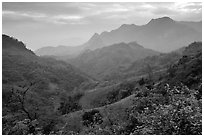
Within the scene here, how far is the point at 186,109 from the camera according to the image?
1056 centimetres

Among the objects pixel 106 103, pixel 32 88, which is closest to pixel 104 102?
pixel 106 103

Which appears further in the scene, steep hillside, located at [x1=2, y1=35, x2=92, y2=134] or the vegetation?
steep hillside, located at [x1=2, y1=35, x2=92, y2=134]

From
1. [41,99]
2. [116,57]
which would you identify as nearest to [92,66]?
[116,57]

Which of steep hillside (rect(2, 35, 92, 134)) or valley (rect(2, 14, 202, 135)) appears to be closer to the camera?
valley (rect(2, 14, 202, 135))

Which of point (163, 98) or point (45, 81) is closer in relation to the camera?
point (163, 98)

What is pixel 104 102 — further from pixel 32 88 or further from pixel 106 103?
pixel 32 88

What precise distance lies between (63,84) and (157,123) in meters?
68.7

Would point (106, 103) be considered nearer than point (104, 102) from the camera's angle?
Yes

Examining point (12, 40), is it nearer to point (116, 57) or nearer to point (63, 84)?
point (63, 84)

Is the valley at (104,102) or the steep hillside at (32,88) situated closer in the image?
the valley at (104,102)

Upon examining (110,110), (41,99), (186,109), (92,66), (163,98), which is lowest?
(92,66)

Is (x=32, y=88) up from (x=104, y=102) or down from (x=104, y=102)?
down

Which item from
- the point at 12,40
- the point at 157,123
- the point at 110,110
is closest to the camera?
the point at 157,123

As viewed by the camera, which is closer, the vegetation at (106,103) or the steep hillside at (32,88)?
the vegetation at (106,103)
